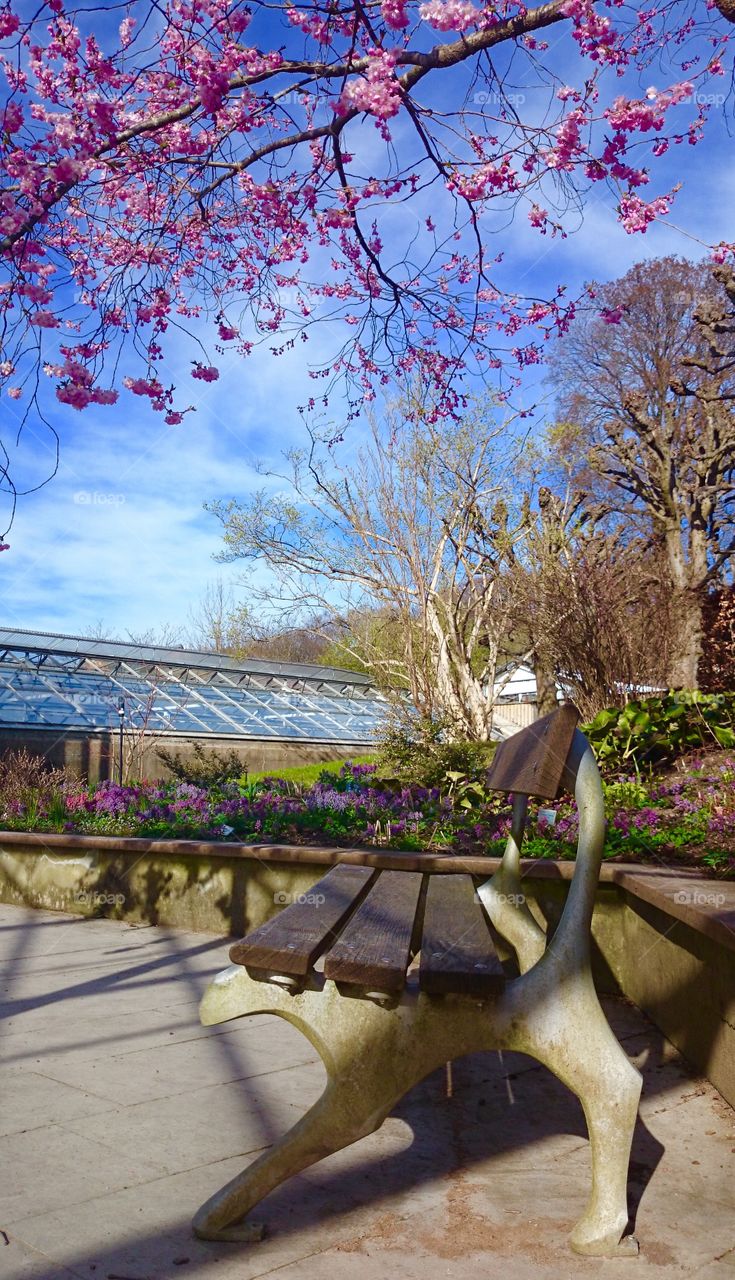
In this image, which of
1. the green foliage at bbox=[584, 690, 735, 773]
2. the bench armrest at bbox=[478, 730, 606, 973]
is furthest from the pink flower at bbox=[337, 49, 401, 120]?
the green foliage at bbox=[584, 690, 735, 773]

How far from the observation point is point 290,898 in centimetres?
521

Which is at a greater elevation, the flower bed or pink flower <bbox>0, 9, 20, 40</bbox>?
pink flower <bbox>0, 9, 20, 40</bbox>

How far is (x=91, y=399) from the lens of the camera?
552cm

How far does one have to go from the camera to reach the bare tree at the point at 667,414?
17422 mm

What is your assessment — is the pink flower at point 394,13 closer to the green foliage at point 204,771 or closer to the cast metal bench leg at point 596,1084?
the cast metal bench leg at point 596,1084

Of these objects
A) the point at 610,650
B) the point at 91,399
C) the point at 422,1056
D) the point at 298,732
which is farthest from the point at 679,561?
the point at 422,1056

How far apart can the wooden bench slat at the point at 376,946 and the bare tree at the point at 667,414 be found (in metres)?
9.37

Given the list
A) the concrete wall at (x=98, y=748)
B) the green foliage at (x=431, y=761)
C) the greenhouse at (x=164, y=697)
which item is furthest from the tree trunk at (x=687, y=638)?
the concrete wall at (x=98, y=748)

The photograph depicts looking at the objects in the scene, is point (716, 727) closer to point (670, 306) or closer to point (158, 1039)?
point (158, 1039)

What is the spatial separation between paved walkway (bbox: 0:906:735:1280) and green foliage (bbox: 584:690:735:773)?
3.00 metres

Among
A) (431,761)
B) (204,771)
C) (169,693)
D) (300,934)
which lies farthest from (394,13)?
(169,693)

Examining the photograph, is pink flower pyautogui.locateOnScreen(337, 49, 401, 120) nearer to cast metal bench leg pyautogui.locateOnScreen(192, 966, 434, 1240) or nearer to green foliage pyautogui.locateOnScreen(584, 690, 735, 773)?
cast metal bench leg pyautogui.locateOnScreen(192, 966, 434, 1240)

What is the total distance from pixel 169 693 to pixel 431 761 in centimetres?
1103

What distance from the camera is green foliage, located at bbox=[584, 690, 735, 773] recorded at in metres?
6.78
